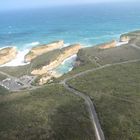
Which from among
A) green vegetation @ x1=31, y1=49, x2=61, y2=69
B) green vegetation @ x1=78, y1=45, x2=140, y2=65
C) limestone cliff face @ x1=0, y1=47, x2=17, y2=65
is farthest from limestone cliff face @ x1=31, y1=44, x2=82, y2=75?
limestone cliff face @ x1=0, y1=47, x2=17, y2=65

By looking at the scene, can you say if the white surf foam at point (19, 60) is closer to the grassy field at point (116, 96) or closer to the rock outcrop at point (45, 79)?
the rock outcrop at point (45, 79)

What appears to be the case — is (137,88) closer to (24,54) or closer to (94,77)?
(94,77)

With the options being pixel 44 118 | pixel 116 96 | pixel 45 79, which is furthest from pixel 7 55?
pixel 44 118

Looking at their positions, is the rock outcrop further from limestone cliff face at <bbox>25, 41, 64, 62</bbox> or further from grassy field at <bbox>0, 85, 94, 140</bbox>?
limestone cliff face at <bbox>25, 41, 64, 62</bbox>

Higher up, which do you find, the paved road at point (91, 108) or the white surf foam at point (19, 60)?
the paved road at point (91, 108)

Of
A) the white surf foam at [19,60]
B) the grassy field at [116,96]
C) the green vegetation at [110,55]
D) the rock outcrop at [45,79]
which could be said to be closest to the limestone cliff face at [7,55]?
the white surf foam at [19,60]

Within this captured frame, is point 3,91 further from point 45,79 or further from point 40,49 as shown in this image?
point 40,49
